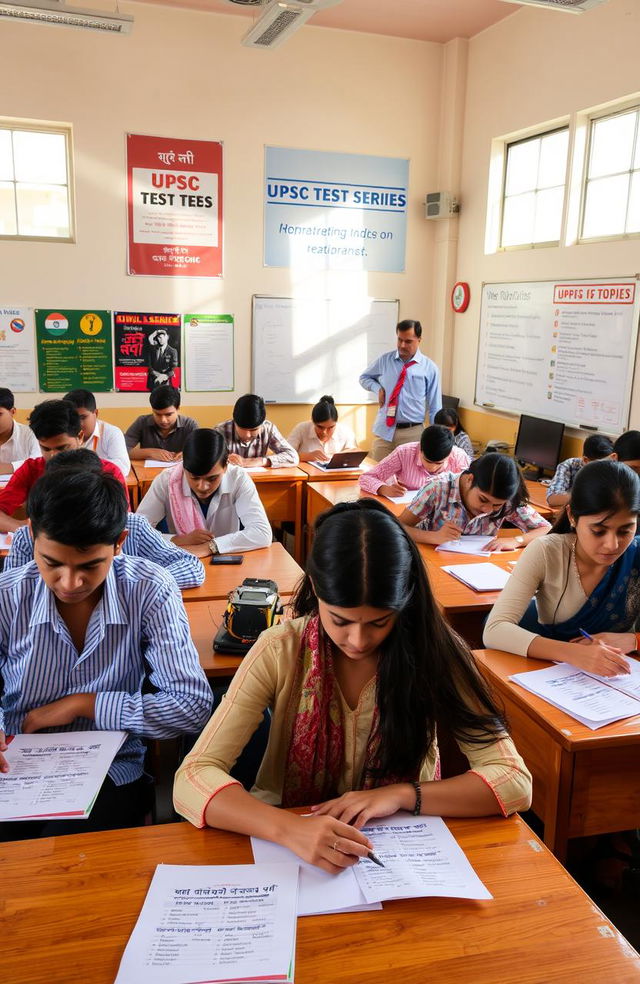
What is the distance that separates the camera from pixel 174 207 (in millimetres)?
6238

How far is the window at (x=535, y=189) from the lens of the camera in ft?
18.4

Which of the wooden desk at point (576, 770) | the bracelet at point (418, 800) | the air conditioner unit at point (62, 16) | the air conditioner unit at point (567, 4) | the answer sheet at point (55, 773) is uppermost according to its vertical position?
the air conditioner unit at point (62, 16)

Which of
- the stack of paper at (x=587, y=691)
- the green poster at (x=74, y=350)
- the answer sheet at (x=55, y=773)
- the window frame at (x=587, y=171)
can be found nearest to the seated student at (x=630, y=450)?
the window frame at (x=587, y=171)

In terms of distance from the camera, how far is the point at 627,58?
186 inches

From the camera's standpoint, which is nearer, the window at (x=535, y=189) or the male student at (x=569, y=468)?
the male student at (x=569, y=468)

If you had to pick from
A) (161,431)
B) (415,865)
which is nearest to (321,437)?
(161,431)

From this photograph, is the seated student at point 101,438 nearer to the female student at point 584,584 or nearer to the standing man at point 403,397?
the standing man at point 403,397

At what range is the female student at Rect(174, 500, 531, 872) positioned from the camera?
126cm

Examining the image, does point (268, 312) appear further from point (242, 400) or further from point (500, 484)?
point (500, 484)

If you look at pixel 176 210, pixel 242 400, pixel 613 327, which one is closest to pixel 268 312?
pixel 176 210

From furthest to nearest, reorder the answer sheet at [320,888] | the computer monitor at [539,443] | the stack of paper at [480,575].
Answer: the computer monitor at [539,443] < the stack of paper at [480,575] < the answer sheet at [320,888]

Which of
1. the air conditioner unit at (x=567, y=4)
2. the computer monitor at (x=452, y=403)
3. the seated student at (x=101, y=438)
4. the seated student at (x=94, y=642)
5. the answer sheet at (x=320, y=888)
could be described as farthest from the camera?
the computer monitor at (x=452, y=403)

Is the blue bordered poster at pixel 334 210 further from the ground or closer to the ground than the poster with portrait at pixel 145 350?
further from the ground

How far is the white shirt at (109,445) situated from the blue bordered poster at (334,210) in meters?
2.77
